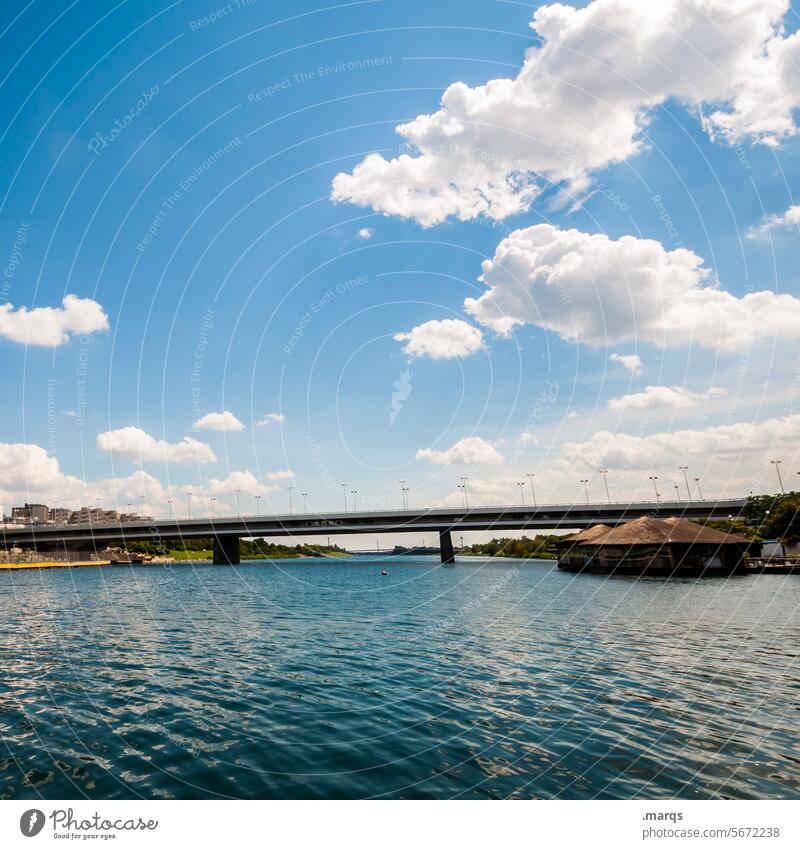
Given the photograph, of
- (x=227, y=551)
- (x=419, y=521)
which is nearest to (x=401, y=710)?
(x=419, y=521)

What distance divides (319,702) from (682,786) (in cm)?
989

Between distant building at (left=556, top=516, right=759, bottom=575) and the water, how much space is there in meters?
45.9

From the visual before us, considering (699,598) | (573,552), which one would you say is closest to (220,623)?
(699,598)

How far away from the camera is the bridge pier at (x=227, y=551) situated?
141m

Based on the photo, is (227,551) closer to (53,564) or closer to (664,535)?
(53,564)

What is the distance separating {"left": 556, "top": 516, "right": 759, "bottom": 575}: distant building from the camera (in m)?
71.5

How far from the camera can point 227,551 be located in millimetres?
144000

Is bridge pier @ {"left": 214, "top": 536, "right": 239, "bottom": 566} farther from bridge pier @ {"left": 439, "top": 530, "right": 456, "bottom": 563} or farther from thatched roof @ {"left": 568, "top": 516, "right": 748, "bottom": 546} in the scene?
thatched roof @ {"left": 568, "top": 516, "right": 748, "bottom": 546}

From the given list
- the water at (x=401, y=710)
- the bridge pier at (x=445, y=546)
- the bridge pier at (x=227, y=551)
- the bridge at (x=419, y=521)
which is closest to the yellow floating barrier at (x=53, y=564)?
the bridge at (x=419, y=521)

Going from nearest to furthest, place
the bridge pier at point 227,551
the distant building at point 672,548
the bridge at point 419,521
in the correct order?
the distant building at point 672,548
the bridge at point 419,521
the bridge pier at point 227,551

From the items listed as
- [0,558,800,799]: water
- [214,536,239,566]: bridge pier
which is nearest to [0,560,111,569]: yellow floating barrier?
[214,536,239,566]: bridge pier

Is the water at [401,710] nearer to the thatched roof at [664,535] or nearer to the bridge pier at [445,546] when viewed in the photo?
the thatched roof at [664,535]

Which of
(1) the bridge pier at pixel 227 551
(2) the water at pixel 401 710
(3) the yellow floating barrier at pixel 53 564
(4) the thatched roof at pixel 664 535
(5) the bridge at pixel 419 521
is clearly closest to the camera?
(2) the water at pixel 401 710

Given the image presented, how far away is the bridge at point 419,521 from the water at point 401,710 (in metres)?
101
